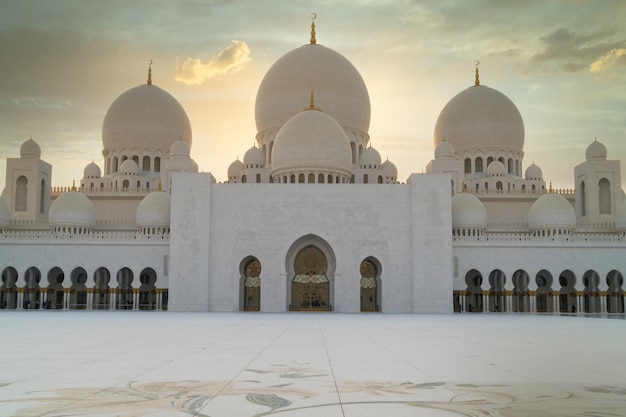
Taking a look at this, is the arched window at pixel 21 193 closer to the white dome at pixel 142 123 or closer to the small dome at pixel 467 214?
the white dome at pixel 142 123

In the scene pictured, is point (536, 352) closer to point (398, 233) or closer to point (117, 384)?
point (117, 384)

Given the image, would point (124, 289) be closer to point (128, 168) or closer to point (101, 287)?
point (101, 287)

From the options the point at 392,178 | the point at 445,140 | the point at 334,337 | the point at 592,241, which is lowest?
the point at 334,337

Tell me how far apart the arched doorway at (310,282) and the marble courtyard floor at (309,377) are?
17973mm

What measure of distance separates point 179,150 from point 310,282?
481 inches

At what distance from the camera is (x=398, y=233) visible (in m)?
29.0

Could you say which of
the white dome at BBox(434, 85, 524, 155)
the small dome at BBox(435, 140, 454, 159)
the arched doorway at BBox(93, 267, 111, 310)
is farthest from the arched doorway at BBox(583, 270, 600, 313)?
the arched doorway at BBox(93, 267, 111, 310)

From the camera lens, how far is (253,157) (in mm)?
35688

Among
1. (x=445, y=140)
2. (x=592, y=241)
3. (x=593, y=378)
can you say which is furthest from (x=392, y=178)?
(x=593, y=378)

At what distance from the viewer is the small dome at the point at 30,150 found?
36875 mm

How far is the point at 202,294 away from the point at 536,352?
2085 centimetres

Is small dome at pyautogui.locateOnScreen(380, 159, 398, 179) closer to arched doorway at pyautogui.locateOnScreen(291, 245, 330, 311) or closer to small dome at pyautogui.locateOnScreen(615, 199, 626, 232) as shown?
arched doorway at pyautogui.locateOnScreen(291, 245, 330, 311)

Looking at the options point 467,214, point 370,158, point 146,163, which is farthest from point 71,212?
point 467,214

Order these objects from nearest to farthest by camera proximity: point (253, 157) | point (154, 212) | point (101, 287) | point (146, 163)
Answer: point (154, 212)
point (101, 287)
point (253, 157)
point (146, 163)
